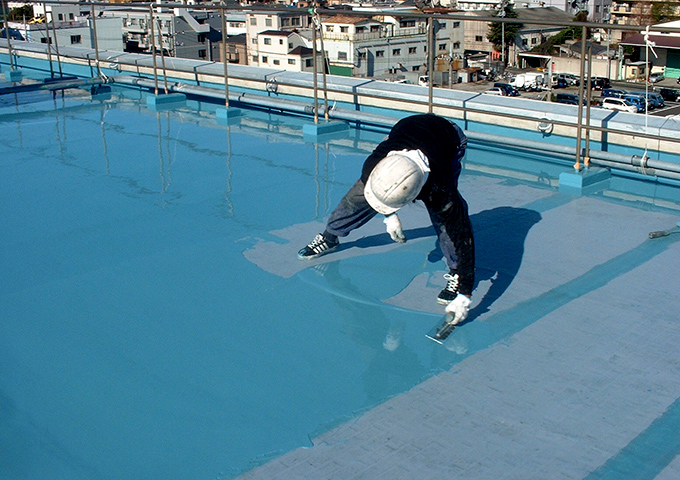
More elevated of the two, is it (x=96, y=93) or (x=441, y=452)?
(x=96, y=93)

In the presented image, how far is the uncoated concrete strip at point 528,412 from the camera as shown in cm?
275

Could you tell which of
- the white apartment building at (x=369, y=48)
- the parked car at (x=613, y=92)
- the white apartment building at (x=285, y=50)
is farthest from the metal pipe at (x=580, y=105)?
the white apartment building at (x=285, y=50)

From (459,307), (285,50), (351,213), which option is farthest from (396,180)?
(285,50)

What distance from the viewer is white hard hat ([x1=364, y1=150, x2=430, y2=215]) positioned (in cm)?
343

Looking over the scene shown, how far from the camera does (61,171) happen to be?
21.8ft

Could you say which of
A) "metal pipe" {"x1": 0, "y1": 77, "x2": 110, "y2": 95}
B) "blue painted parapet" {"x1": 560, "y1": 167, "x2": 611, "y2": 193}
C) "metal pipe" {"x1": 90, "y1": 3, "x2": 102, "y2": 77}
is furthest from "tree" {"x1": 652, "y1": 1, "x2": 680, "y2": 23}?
"blue painted parapet" {"x1": 560, "y1": 167, "x2": 611, "y2": 193}

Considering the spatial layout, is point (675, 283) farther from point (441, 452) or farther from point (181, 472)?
point (181, 472)

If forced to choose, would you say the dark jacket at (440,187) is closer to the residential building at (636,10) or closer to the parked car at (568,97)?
the parked car at (568,97)

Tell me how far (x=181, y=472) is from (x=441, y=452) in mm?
964

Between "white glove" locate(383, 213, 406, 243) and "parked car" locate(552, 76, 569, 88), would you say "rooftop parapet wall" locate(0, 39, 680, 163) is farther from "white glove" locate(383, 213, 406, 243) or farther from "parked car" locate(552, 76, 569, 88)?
"parked car" locate(552, 76, 569, 88)

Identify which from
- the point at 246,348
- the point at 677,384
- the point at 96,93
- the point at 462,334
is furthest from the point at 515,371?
the point at 96,93

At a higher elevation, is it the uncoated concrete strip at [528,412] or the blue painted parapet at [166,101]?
the blue painted parapet at [166,101]

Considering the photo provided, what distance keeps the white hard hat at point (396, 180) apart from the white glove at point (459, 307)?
1.80ft

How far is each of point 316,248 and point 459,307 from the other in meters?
1.25
